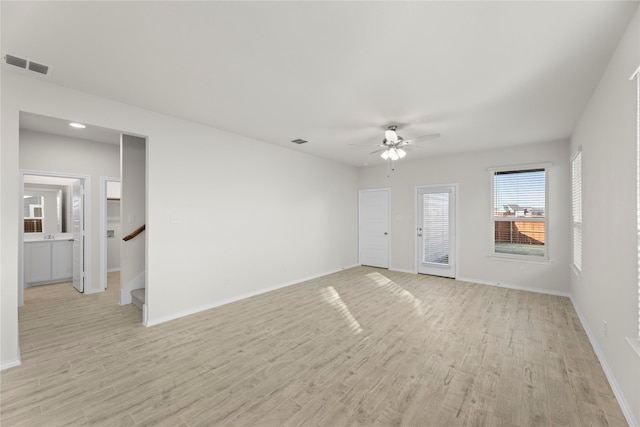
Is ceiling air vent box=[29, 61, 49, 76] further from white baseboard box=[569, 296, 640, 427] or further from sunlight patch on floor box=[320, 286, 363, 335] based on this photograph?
white baseboard box=[569, 296, 640, 427]

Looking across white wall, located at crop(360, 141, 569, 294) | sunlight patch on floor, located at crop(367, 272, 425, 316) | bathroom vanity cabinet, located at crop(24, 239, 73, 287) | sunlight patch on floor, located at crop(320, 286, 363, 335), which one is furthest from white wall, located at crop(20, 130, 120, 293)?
white wall, located at crop(360, 141, 569, 294)

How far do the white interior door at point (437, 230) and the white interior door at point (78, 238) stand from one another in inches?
271

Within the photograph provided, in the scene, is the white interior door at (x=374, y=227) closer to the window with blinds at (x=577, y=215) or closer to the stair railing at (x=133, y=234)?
the window with blinds at (x=577, y=215)

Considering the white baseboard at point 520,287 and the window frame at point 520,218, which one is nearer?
the white baseboard at point 520,287

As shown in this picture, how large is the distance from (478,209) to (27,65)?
22.5 feet

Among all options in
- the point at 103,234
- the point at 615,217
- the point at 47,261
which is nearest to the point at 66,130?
the point at 103,234

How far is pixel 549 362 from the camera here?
102 inches

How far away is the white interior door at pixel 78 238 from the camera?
4.84 m

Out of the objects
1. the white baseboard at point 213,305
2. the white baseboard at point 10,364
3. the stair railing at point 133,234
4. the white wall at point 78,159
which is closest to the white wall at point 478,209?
the white baseboard at point 213,305

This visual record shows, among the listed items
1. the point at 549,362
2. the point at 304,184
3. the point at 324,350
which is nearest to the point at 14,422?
the point at 324,350

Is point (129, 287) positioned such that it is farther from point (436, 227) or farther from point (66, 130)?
point (436, 227)

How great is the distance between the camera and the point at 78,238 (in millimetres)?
4961

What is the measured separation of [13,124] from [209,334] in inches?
113

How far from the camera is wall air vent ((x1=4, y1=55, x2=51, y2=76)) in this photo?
7.50 ft
